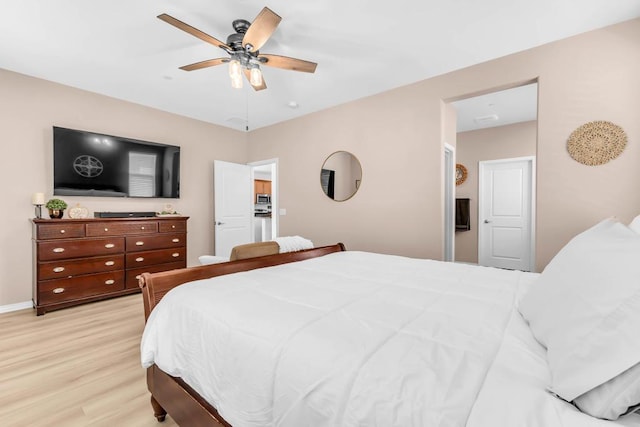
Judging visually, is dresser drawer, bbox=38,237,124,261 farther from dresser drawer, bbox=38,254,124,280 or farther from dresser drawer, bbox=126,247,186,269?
dresser drawer, bbox=126,247,186,269

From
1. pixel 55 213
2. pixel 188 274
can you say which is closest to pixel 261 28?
pixel 188 274

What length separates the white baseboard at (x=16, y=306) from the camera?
3144mm

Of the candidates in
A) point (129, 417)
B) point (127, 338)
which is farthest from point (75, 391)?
point (127, 338)

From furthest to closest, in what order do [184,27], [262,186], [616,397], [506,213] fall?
[262,186]
[506,213]
[184,27]
[616,397]

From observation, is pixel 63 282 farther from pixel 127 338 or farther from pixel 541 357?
pixel 541 357

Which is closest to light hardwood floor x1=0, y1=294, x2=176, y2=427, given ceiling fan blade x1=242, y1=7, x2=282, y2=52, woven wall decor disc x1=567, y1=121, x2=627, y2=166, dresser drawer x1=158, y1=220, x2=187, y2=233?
dresser drawer x1=158, y1=220, x2=187, y2=233

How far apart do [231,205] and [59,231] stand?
241 centimetres

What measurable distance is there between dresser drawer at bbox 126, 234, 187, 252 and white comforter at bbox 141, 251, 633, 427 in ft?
8.95

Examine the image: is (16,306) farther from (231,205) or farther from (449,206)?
(449,206)

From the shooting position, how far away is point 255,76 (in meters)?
2.52

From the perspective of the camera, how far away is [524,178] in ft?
16.1

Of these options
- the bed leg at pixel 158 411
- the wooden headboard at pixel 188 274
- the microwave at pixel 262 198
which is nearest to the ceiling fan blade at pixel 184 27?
A: the wooden headboard at pixel 188 274

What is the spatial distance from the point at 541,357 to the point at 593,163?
8.36ft

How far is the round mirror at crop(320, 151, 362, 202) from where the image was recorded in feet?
13.1
